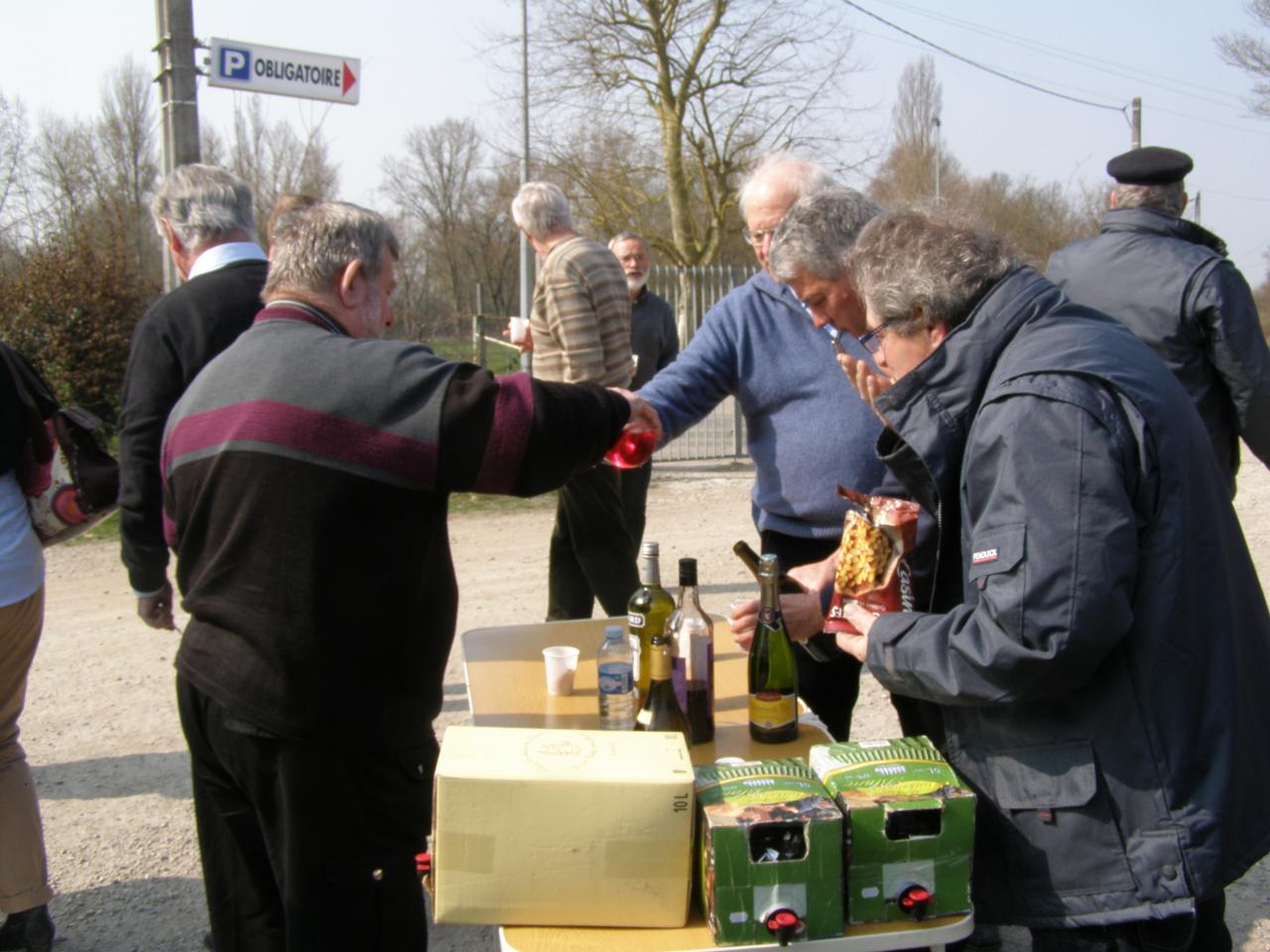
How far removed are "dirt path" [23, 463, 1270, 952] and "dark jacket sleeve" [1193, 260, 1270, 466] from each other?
1511mm

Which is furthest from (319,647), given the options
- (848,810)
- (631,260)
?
(631,260)

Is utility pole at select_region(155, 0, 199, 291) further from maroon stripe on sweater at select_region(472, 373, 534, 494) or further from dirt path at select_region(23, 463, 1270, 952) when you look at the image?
maroon stripe on sweater at select_region(472, 373, 534, 494)

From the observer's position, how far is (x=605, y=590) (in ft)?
15.4

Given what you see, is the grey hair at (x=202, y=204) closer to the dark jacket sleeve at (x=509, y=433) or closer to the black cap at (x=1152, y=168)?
the dark jacket sleeve at (x=509, y=433)

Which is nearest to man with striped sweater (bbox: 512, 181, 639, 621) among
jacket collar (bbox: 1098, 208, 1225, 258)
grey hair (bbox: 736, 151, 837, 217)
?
grey hair (bbox: 736, 151, 837, 217)

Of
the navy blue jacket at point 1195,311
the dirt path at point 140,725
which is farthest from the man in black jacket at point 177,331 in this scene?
the navy blue jacket at point 1195,311

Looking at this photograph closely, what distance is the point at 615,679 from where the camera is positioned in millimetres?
2283

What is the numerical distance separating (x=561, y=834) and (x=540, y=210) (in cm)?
368

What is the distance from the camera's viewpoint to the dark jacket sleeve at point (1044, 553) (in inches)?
62.7

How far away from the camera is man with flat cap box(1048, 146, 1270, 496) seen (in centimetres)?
362

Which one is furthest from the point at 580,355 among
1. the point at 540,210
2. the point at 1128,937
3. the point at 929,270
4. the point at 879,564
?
the point at 1128,937

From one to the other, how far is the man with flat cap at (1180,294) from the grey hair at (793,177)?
4.26 feet

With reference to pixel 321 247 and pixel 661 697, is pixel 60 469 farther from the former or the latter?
pixel 661 697

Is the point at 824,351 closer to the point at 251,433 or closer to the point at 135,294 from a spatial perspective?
the point at 251,433
